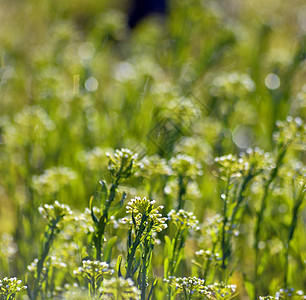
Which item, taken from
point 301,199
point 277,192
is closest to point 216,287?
point 301,199

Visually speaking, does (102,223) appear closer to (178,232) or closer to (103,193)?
(103,193)

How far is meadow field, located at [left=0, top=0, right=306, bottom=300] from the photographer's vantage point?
3.78ft

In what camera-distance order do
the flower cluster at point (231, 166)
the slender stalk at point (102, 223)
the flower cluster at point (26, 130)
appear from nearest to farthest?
the slender stalk at point (102, 223), the flower cluster at point (231, 166), the flower cluster at point (26, 130)

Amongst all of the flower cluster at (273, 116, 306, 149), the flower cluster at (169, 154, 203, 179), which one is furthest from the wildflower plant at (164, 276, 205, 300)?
the flower cluster at (273, 116, 306, 149)

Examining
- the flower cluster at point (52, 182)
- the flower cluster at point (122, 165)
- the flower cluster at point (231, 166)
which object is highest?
the flower cluster at point (52, 182)

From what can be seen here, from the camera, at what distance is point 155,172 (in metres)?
1.46

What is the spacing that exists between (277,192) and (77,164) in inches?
33.9

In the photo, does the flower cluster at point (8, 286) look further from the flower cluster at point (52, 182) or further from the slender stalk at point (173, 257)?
the flower cluster at point (52, 182)

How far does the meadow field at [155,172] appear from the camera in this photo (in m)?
1.15

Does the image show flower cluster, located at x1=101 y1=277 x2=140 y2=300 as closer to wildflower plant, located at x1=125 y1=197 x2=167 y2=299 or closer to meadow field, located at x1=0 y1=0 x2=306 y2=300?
meadow field, located at x1=0 y1=0 x2=306 y2=300

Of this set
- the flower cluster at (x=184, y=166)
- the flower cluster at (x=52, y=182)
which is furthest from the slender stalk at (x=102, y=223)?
the flower cluster at (x=52, y=182)

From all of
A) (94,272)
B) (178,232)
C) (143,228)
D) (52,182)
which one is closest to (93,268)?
(94,272)

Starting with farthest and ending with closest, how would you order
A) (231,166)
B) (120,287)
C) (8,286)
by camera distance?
1. (231,166)
2. (8,286)
3. (120,287)

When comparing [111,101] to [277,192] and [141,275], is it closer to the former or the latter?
[277,192]
